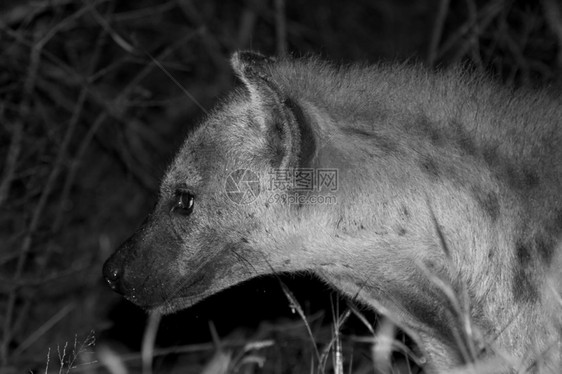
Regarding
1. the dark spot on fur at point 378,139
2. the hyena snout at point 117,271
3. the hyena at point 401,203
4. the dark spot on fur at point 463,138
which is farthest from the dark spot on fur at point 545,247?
the hyena snout at point 117,271

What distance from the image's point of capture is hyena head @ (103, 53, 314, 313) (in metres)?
2.15

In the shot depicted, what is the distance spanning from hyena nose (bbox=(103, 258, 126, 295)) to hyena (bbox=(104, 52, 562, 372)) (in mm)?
153

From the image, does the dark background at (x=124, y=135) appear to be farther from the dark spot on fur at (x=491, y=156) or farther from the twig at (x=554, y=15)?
the dark spot on fur at (x=491, y=156)

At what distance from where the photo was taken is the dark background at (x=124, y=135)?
11.9ft

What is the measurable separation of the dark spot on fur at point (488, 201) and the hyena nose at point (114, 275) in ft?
3.15

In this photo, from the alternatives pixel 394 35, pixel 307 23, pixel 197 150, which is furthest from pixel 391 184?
pixel 394 35

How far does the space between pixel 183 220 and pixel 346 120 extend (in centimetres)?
51

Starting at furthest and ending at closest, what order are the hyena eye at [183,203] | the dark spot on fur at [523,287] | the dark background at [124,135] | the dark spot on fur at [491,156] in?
the dark background at [124,135], the hyena eye at [183,203], the dark spot on fur at [491,156], the dark spot on fur at [523,287]

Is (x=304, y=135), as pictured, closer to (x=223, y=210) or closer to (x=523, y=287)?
(x=223, y=210)

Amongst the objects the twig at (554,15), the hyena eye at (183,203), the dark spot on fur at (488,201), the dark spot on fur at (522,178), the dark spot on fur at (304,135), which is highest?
the dark spot on fur at (522,178)

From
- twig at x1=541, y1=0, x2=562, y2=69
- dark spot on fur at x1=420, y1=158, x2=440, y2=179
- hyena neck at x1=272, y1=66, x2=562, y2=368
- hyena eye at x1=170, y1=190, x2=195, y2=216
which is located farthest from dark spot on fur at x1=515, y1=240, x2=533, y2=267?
twig at x1=541, y1=0, x2=562, y2=69

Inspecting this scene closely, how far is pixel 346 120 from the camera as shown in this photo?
2150 millimetres

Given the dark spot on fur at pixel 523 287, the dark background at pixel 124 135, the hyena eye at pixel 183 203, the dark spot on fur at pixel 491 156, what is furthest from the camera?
the dark background at pixel 124 135

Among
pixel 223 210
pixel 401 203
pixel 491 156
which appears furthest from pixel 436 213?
pixel 223 210
